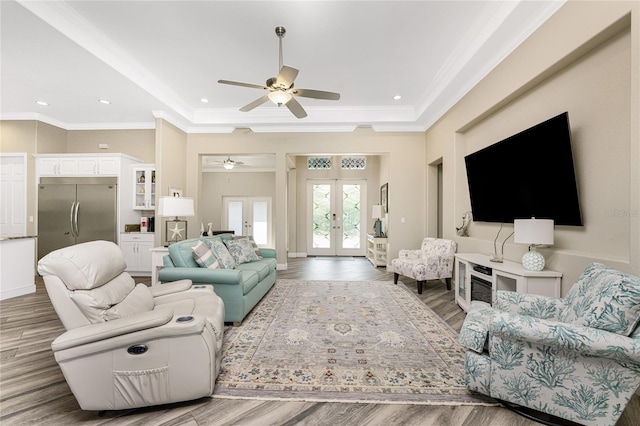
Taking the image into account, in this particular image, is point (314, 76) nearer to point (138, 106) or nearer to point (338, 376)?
point (138, 106)

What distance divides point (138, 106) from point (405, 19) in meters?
4.35

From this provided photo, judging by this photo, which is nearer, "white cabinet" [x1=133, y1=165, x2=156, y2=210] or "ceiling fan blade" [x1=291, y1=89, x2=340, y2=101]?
"ceiling fan blade" [x1=291, y1=89, x2=340, y2=101]

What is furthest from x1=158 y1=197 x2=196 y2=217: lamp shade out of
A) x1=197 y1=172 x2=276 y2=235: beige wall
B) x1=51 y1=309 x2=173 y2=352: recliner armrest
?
x1=197 y1=172 x2=276 y2=235: beige wall

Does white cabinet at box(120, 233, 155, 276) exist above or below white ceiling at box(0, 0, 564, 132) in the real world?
below

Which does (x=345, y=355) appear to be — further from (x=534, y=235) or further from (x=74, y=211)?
(x=74, y=211)

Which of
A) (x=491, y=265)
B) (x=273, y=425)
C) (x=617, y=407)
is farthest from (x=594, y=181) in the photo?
(x=273, y=425)

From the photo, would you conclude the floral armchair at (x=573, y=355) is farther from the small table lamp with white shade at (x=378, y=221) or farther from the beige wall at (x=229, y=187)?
the beige wall at (x=229, y=187)

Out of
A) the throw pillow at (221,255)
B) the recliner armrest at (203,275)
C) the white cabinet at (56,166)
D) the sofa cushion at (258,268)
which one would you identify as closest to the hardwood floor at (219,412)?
the recliner armrest at (203,275)

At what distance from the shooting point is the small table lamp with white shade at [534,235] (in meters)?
2.31

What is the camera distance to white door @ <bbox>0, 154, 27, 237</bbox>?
5.12 metres

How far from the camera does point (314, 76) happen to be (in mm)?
4023

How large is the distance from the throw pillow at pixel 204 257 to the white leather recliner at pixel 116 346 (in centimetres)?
131

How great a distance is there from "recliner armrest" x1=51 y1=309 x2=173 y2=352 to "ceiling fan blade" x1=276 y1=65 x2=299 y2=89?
7.36 ft

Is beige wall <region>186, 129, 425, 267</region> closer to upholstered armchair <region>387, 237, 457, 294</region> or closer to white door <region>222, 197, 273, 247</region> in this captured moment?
upholstered armchair <region>387, 237, 457, 294</region>
